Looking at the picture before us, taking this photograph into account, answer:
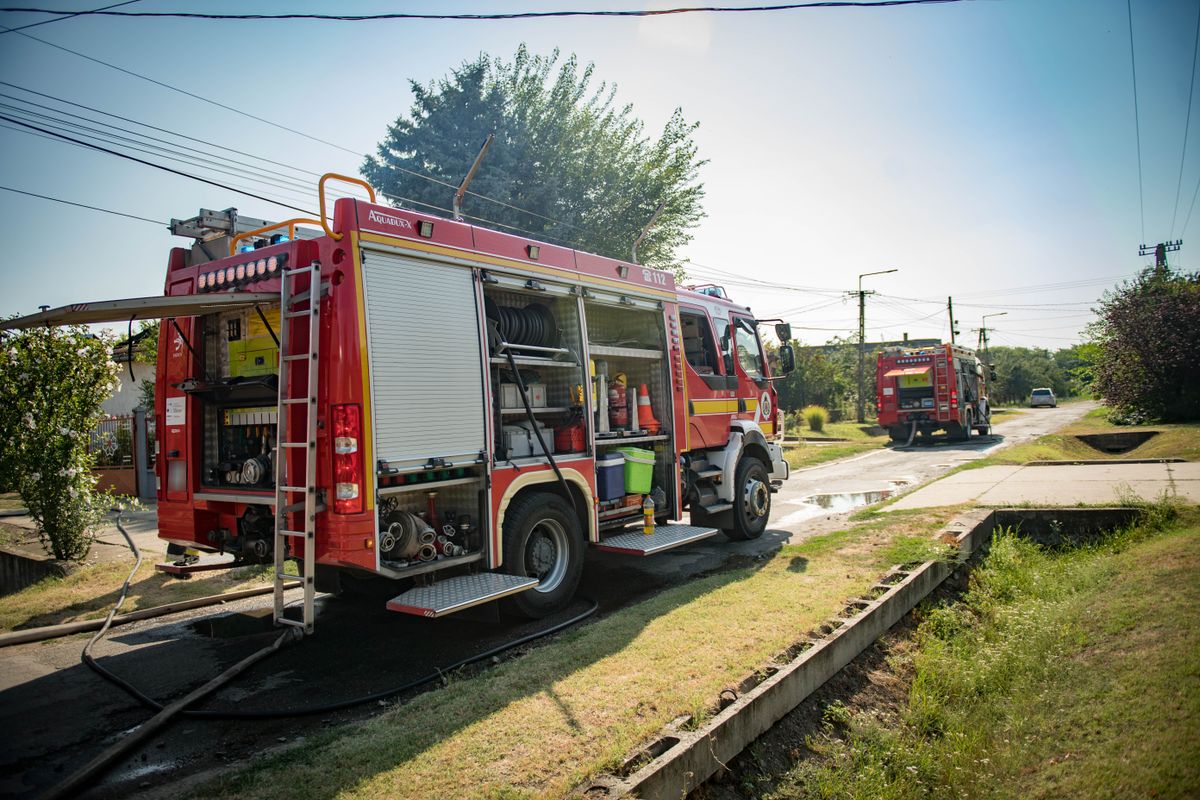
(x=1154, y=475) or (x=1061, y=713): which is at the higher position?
(x=1154, y=475)

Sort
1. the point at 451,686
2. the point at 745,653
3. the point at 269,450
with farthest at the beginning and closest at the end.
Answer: the point at 269,450 < the point at 745,653 < the point at 451,686

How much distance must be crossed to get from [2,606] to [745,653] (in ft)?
23.8

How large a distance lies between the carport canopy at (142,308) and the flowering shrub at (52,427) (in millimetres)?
3986

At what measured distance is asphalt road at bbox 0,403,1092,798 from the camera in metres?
3.59

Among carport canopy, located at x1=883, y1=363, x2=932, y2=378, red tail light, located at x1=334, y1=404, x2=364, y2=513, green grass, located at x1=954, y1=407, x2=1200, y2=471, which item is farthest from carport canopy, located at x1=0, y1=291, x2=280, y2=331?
carport canopy, located at x1=883, y1=363, x2=932, y2=378

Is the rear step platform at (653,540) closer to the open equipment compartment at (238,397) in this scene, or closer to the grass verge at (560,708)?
the grass verge at (560,708)

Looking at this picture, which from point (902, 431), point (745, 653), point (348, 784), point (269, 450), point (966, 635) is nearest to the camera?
point (348, 784)

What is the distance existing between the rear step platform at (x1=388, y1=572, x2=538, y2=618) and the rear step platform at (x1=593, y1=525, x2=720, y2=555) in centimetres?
143

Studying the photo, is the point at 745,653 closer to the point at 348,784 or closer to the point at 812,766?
the point at 812,766

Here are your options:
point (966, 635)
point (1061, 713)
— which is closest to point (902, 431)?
point (966, 635)

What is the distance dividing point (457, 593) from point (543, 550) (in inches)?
49.7

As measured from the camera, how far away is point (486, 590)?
16.6 ft

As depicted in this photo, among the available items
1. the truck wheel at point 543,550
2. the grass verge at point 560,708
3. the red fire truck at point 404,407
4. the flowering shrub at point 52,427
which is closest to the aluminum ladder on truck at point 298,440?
the red fire truck at point 404,407

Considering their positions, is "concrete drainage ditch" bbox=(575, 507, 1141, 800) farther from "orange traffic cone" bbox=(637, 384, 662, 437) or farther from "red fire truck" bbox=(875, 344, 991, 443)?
"red fire truck" bbox=(875, 344, 991, 443)
